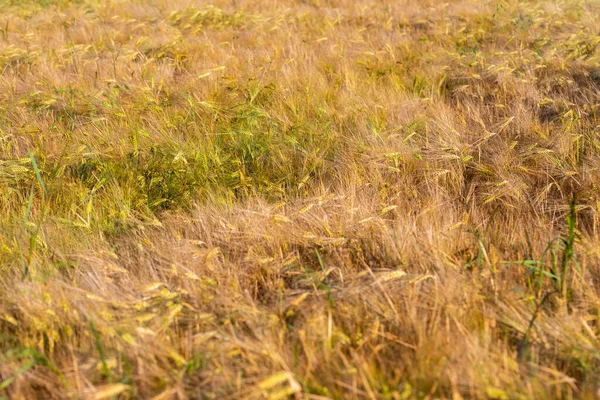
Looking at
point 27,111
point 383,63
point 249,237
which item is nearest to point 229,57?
point 383,63

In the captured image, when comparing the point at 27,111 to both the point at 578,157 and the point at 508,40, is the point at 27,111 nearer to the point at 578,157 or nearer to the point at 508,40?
the point at 578,157

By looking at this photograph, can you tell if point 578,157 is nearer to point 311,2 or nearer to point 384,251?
point 384,251

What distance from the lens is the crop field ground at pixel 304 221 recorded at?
148 cm

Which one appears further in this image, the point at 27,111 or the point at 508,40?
the point at 508,40

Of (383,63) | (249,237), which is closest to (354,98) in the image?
(383,63)

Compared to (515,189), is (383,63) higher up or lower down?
higher up

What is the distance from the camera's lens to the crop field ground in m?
1.48

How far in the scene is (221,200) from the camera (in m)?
2.40

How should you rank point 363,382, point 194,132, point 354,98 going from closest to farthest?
point 363,382 → point 194,132 → point 354,98

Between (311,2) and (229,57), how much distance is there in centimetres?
289

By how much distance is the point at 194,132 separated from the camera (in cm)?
306

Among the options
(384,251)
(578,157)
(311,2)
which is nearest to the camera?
(384,251)

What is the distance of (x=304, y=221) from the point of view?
7.15ft

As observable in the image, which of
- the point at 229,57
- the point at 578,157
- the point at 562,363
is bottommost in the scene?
the point at 562,363
